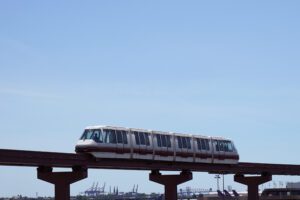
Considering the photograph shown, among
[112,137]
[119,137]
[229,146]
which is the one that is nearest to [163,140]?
[119,137]

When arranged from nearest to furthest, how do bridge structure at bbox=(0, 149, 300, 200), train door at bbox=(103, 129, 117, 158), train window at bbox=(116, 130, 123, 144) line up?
bridge structure at bbox=(0, 149, 300, 200) < train door at bbox=(103, 129, 117, 158) < train window at bbox=(116, 130, 123, 144)

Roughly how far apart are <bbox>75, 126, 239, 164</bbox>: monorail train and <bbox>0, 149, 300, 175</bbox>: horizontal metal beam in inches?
30.4

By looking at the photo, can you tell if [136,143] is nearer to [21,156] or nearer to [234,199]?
[21,156]

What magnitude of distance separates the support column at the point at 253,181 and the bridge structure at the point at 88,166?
2495 mm

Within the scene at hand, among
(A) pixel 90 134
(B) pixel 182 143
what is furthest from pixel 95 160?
(B) pixel 182 143

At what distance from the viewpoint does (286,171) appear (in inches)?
3108

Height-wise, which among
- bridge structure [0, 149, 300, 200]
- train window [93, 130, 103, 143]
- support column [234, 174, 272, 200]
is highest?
train window [93, 130, 103, 143]

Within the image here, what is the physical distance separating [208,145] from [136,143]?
1149cm

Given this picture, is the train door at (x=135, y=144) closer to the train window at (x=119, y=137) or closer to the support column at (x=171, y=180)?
the train window at (x=119, y=137)

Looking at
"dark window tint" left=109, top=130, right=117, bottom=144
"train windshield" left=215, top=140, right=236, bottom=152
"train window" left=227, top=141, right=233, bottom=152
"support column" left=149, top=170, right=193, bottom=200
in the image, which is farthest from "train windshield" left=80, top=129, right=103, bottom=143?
"train window" left=227, top=141, right=233, bottom=152

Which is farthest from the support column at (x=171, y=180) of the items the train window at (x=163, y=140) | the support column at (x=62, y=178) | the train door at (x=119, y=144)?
the support column at (x=62, y=178)

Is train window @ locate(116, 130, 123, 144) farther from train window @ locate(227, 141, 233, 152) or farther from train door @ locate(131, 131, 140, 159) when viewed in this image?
train window @ locate(227, 141, 233, 152)

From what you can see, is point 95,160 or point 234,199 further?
point 234,199

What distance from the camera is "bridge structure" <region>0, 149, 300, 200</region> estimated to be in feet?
151
